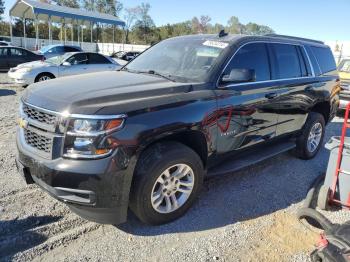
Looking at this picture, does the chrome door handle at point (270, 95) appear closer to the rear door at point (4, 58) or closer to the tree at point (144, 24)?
the rear door at point (4, 58)

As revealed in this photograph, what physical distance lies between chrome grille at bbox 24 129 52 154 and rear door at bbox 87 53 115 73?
1066 cm

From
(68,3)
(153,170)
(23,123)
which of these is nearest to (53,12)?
(23,123)

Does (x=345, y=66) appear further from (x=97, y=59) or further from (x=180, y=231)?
(x=180, y=231)

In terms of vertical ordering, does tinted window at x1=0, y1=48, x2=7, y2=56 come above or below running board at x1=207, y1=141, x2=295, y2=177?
below

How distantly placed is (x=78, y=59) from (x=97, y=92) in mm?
10993

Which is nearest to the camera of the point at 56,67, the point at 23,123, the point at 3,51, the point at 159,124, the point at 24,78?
the point at 159,124

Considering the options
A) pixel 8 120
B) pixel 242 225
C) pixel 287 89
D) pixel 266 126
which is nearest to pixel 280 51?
pixel 287 89

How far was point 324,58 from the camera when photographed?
6.42 meters

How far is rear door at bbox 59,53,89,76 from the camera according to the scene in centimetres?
1291

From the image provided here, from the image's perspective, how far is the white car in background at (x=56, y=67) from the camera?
12.4 meters

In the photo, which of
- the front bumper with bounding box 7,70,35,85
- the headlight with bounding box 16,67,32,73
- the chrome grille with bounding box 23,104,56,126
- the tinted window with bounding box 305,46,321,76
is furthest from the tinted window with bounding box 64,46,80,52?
the chrome grille with bounding box 23,104,56,126

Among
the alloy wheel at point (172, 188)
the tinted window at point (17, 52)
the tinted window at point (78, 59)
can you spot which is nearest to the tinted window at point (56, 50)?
the tinted window at point (17, 52)

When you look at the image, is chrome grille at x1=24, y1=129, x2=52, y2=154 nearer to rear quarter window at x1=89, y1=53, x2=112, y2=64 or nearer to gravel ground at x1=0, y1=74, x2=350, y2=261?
gravel ground at x1=0, y1=74, x2=350, y2=261

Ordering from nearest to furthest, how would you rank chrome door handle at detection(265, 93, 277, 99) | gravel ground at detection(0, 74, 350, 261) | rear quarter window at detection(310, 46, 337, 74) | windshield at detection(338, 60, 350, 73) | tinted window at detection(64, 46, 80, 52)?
1. gravel ground at detection(0, 74, 350, 261)
2. chrome door handle at detection(265, 93, 277, 99)
3. rear quarter window at detection(310, 46, 337, 74)
4. windshield at detection(338, 60, 350, 73)
5. tinted window at detection(64, 46, 80, 52)
